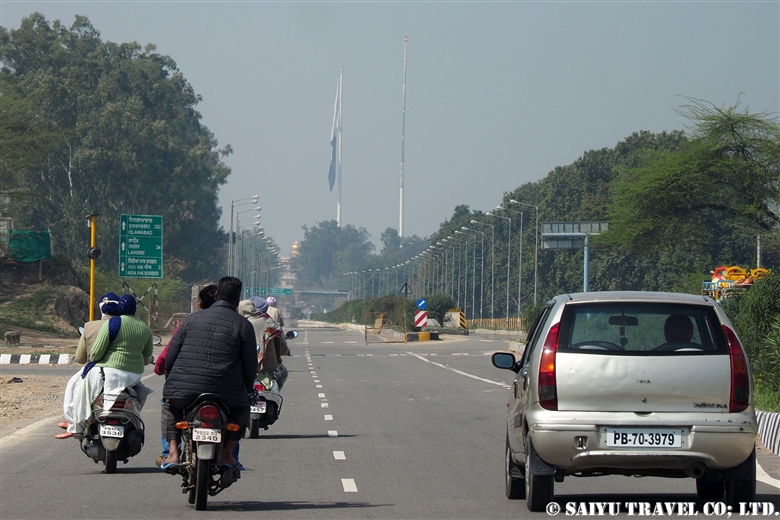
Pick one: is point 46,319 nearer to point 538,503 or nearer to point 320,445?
point 320,445

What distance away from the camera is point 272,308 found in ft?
50.1

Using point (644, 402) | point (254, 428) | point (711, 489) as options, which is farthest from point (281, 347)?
point (644, 402)

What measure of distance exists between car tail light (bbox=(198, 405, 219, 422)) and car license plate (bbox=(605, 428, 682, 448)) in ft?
9.03

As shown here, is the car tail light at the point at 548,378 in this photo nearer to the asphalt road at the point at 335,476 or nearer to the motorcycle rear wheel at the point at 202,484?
the asphalt road at the point at 335,476

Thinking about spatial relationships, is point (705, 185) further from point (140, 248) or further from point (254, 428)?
point (254, 428)

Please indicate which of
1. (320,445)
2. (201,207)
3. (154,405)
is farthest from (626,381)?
(201,207)

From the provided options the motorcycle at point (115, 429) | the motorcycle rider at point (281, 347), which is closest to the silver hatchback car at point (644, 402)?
the motorcycle at point (115, 429)

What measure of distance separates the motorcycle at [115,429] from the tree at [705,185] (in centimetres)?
3669

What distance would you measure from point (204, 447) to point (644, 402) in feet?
10.1

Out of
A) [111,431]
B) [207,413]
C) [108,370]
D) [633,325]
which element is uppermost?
[633,325]

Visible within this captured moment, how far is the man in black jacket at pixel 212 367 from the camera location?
321 inches

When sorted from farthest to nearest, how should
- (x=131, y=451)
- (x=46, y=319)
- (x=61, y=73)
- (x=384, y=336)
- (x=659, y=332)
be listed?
(x=61, y=73)
(x=384, y=336)
(x=46, y=319)
(x=131, y=451)
(x=659, y=332)

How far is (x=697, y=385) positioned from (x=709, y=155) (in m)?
38.8

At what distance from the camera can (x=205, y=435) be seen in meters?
7.97
